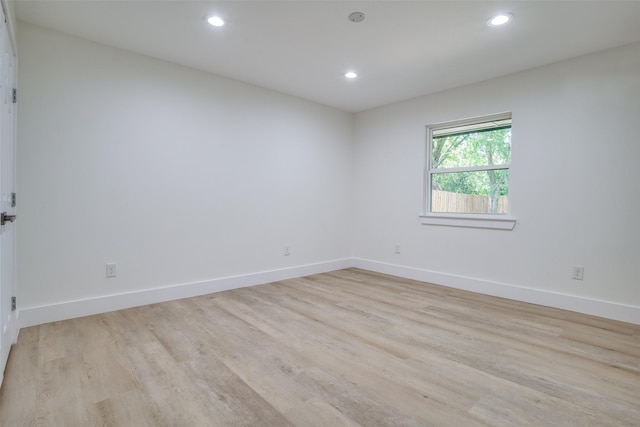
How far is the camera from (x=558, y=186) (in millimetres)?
3154

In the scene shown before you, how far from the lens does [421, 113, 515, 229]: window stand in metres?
3.60

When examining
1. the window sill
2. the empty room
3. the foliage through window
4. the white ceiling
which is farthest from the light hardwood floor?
the white ceiling

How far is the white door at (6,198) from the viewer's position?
1.77 meters

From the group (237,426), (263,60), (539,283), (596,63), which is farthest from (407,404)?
(596,63)

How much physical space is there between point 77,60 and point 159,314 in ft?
7.49

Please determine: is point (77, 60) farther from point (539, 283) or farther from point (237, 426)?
point (539, 283)

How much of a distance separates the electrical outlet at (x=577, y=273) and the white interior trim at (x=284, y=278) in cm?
18

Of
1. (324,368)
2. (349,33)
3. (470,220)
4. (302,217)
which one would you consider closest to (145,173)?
(302,217)

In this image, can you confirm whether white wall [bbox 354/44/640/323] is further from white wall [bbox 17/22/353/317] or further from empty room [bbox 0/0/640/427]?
white wall [bbox 17/22/353/317]

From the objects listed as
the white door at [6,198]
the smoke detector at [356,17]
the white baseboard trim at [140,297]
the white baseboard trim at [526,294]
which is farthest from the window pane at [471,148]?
the white door at [6,198]

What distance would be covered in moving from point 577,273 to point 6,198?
4.51m

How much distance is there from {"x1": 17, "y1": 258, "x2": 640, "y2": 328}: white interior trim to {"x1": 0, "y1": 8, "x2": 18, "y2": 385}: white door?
0.34 metres

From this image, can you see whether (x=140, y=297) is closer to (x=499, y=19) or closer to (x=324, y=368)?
(x=324, y=368)

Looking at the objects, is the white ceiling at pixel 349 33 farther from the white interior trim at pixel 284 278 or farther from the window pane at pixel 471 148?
the white interior trim at pixel 284 278
